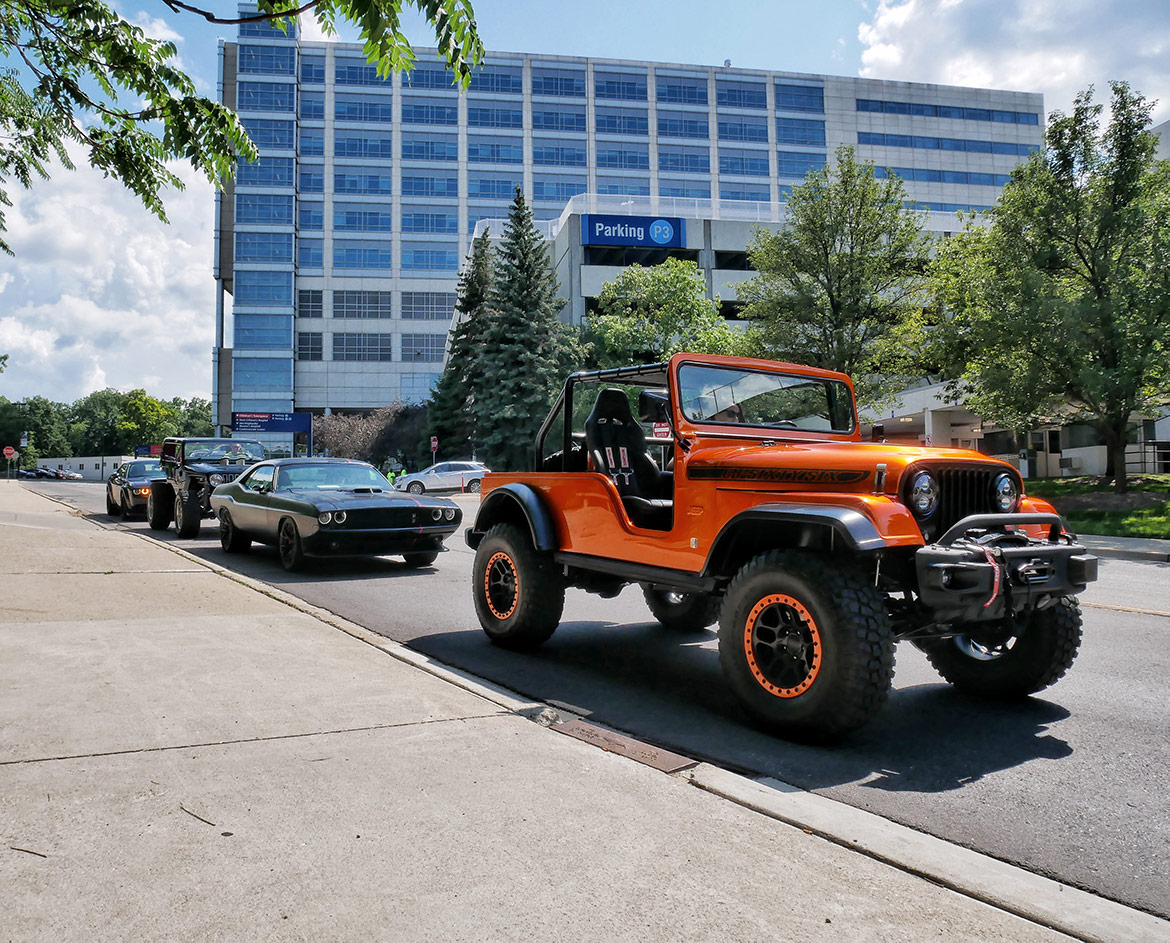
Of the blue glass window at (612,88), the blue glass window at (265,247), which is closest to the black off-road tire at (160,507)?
the blue glass window at (265,247)

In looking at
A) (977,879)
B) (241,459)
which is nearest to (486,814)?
(977,879)

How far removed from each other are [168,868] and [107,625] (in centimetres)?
429

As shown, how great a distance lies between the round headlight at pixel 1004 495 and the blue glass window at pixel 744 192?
3286 inches

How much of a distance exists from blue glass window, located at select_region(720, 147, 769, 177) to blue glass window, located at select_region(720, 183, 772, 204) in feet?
4.09

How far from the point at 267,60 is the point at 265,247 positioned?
1629 cm

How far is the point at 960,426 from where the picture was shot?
41688mm

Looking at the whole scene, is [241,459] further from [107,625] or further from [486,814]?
[486,814]

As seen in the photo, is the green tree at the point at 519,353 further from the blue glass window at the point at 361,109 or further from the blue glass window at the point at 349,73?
the blue glass window at the point at 349,73

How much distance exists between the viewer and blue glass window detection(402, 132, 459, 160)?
79.6 m

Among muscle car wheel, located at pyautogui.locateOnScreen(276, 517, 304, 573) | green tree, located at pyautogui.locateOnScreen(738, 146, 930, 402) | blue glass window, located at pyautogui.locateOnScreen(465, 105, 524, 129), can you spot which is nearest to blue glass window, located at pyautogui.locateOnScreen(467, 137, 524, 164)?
blue glass window, located at pyautogui.locateOnScreen(465, 105, 524, 129)

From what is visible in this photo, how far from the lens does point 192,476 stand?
1525 cm

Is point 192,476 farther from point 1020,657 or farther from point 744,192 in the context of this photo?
point 744,192

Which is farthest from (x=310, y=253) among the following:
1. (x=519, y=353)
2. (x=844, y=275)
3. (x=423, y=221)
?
(x=844, y=275)

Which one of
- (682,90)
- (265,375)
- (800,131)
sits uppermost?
(682,90)
